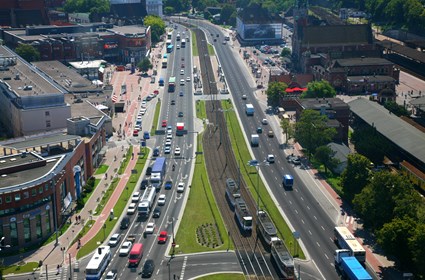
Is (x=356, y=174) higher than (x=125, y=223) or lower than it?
higher

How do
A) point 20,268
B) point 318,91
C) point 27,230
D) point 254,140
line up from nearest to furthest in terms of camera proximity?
point 20,268 < point 27,230 < point 254,140 < point 318,91

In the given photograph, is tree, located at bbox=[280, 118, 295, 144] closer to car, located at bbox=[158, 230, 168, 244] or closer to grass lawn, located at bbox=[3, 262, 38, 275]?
car, located at bbox=[158, 230, 168, 244]

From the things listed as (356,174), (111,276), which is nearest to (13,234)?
(111,276)

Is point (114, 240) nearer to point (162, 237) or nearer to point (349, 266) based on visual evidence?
point (162, 237)

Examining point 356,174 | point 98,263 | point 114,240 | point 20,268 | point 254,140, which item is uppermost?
point 356,174

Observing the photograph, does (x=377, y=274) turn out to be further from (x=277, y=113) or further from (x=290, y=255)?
(x=277, y=113)

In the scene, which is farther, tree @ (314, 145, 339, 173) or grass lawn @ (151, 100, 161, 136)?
grass lawn @ (151, 100, 161, 136)

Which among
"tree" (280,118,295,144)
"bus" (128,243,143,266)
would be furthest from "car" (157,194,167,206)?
"tree" (280,118,295,144)
